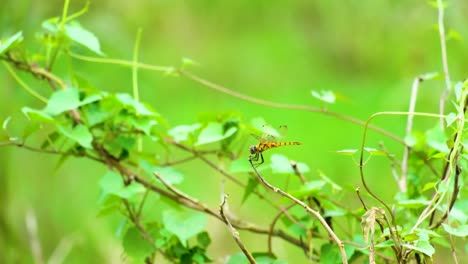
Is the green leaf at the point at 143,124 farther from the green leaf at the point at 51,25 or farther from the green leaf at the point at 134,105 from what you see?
the green leaf at the point at 51,25

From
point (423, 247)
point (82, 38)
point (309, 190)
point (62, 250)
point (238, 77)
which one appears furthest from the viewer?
point (238, 77)

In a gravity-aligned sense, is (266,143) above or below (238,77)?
above

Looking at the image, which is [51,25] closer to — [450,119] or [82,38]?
[82,38]

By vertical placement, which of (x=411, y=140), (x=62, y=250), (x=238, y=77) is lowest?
(x=62, y=250)

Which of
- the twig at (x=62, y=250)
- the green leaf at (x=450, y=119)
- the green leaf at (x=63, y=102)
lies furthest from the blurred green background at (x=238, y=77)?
the green leaf at (x=450, y=119)

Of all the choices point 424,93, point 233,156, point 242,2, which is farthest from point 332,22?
point 233,156

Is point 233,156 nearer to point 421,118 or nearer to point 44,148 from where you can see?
point 44,148

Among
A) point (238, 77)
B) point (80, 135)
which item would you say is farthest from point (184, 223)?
point (238, 77)
